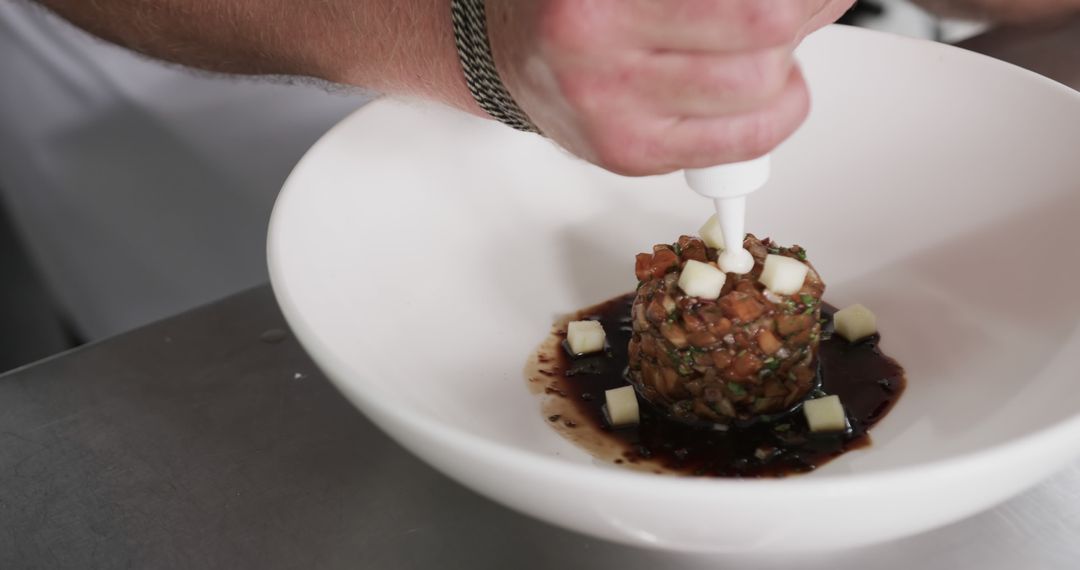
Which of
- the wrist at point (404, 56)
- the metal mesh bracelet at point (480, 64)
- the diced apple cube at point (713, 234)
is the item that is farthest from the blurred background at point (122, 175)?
the diced apple cube at point (713, 234)

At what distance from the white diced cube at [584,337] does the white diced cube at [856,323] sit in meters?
0.25

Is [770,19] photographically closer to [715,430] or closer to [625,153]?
[625,153]

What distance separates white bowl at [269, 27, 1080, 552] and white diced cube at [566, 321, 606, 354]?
0.13ft

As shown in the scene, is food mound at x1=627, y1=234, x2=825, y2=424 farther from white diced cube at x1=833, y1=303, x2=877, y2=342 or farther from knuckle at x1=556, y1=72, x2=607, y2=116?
knuckle at x1=556, y1=72, x2=607, y2=116

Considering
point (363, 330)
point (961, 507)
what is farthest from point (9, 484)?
point (961, 507)

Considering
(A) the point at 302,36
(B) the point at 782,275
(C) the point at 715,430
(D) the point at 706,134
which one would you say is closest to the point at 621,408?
(C) the point at 715,430

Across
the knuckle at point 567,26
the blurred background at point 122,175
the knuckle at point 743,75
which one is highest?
the knuckle at point 567,26

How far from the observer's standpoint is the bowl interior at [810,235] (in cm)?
93

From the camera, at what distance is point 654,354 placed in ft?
3.21

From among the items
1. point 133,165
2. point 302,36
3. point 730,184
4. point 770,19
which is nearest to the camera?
point 770,19

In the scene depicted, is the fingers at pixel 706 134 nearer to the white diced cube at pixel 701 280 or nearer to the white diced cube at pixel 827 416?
the white diced cube at pixel 701 280

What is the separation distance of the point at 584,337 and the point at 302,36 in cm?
47

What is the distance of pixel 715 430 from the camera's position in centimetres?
98

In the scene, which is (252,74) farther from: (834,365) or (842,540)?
(842,540)
